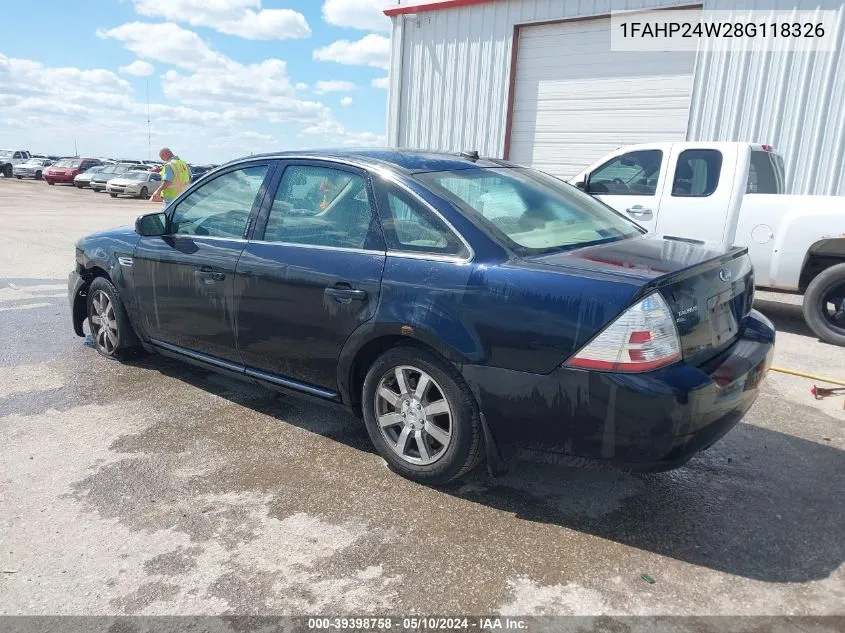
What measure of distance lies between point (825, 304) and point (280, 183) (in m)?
5.40

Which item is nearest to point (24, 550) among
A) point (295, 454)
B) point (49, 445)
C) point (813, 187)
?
point (49, 445)

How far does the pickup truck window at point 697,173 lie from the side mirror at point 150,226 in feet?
17.1

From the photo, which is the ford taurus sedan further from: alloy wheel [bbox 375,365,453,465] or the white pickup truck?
the white pickup truck

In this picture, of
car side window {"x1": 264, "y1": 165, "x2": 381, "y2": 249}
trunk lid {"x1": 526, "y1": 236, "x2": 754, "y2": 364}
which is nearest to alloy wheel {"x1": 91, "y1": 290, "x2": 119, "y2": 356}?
car side window {"x1": 264, "y1": 165, "x2": 381, "y2": 249}

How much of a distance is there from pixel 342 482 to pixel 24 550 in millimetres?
1364

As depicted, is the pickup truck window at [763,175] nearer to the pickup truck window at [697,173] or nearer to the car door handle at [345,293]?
the pickup truck window at [697,173]

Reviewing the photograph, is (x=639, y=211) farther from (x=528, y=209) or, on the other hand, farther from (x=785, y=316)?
(x=528, y=209)

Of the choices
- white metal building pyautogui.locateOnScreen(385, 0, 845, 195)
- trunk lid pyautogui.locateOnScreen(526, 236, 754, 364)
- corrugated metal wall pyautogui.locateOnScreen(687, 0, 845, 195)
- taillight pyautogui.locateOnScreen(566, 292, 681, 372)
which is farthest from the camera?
white metal building pyautogui.locateOnScreen(385, 0, 845, 195)

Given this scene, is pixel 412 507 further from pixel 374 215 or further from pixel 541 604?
pixel 374 215

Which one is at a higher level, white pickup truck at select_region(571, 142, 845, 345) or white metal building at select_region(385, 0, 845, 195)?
white metal building at select_region(385, 0, 845, 195)

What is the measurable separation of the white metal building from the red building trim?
0.02 metres

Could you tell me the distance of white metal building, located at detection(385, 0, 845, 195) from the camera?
31.6ft

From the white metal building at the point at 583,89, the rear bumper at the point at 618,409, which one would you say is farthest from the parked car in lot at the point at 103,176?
the rear bumper at the point at 618,409

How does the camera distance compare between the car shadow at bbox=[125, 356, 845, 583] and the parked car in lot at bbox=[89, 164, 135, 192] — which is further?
the parked car in lot at bbox=[89, 164, 135, 192]
